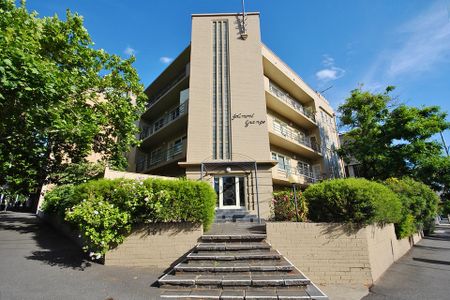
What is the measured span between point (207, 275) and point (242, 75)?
13220mm

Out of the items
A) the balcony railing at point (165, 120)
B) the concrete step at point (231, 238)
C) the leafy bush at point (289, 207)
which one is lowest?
the concrete step at point (231, 238)

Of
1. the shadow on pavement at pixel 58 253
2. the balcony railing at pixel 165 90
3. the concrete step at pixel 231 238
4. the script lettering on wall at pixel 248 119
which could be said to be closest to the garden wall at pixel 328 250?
the concrete step at pixel 231 238

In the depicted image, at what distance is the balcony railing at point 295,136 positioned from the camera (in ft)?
59.5

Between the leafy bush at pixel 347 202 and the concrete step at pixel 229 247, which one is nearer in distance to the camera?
the concrete step at pixel 229 247

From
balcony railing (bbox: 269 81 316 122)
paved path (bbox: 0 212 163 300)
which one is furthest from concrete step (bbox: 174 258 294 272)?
balcony railing (bbox: 269 81 316 122)

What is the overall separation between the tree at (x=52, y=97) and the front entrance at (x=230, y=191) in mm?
5795

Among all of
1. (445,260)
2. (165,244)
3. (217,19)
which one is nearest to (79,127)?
(165,244)

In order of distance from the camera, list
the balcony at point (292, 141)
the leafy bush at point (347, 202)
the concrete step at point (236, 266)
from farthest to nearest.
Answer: the balcony at point (292, 141), the leafy bush at point (347, 202), the concrete step at point (236, 266)

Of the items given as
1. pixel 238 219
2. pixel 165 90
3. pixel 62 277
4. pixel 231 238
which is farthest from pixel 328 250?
pixel 165 90

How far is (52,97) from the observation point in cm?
796

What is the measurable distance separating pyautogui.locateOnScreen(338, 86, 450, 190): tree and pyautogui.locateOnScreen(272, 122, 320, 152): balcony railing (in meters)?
2.96

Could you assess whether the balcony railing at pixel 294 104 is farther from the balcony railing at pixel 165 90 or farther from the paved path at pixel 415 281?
the paved path at pixel 415 281

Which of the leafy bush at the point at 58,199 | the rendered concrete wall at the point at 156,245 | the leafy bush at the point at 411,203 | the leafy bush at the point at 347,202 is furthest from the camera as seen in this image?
the leafy bush at the point at 411,203

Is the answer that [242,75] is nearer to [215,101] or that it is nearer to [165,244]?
[215,101]
